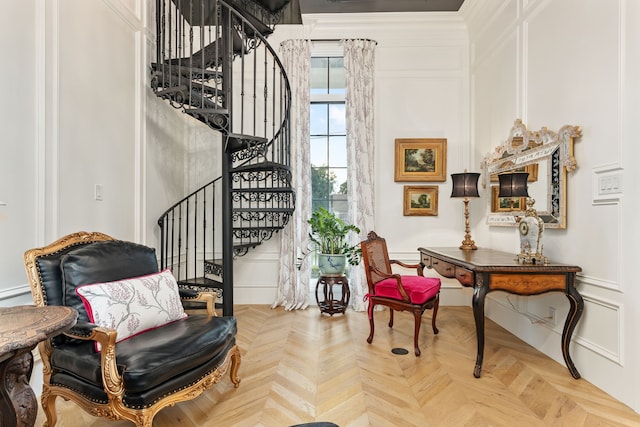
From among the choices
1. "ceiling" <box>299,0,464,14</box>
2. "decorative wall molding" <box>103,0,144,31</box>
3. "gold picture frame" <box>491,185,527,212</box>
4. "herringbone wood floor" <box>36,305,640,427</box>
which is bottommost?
"herringbone wood floor" <box>36,305,640,427</box>

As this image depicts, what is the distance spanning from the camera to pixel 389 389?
233 cm

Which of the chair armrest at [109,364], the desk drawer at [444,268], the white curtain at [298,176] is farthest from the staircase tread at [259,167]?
the chair armrest at [109,364]

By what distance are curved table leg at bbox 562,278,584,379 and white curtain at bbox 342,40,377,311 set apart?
2303 millimetres

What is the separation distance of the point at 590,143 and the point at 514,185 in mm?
568

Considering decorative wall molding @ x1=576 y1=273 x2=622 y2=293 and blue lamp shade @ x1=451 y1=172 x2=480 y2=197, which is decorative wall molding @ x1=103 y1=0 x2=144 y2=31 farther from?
decorative wall molding @ x1=576 y1=273 x2=622 y2=293

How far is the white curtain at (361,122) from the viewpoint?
4.41 meters

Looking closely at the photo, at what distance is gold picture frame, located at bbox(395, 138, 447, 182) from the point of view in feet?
14.7

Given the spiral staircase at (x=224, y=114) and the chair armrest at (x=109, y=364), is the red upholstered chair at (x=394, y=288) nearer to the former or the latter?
the spiral staircase at (x=224, y=114)

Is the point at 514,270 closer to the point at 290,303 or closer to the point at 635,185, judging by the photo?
the point at 635,185

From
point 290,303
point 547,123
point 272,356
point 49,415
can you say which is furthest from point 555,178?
point 49,415

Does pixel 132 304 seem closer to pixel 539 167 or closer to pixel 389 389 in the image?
pixel 389 389

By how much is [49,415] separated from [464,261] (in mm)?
2828

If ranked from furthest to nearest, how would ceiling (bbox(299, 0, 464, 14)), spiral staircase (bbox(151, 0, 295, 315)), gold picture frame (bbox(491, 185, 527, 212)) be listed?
ceiling (bbox(299, 0, 464, 14)) < gold picture frame (bbox(491, 185, 527, 212)) < spiral staircase (bbox(151, 0, 295, 315))

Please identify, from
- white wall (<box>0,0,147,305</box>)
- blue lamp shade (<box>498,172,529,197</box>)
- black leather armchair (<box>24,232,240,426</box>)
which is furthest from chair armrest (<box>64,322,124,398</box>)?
blue lamp shade (<box>498,172,529,197</box>)
